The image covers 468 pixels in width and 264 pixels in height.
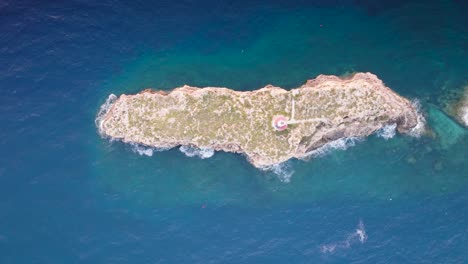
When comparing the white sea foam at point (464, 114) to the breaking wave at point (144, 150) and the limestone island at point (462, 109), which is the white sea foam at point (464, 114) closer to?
the limestone island at point (462, 109)

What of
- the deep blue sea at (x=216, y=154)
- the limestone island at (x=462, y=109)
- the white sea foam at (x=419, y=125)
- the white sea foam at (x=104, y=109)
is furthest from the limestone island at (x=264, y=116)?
the limestone island at (x=462, y=109)

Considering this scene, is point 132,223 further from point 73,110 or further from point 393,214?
point 393,214

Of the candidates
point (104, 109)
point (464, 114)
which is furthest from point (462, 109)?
point (104, 109)

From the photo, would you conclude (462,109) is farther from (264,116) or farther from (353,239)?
(264,116)

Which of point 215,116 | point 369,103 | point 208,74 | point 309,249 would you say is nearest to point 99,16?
point 208,74

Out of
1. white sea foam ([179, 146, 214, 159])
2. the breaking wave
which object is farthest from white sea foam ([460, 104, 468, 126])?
the breaking wave
